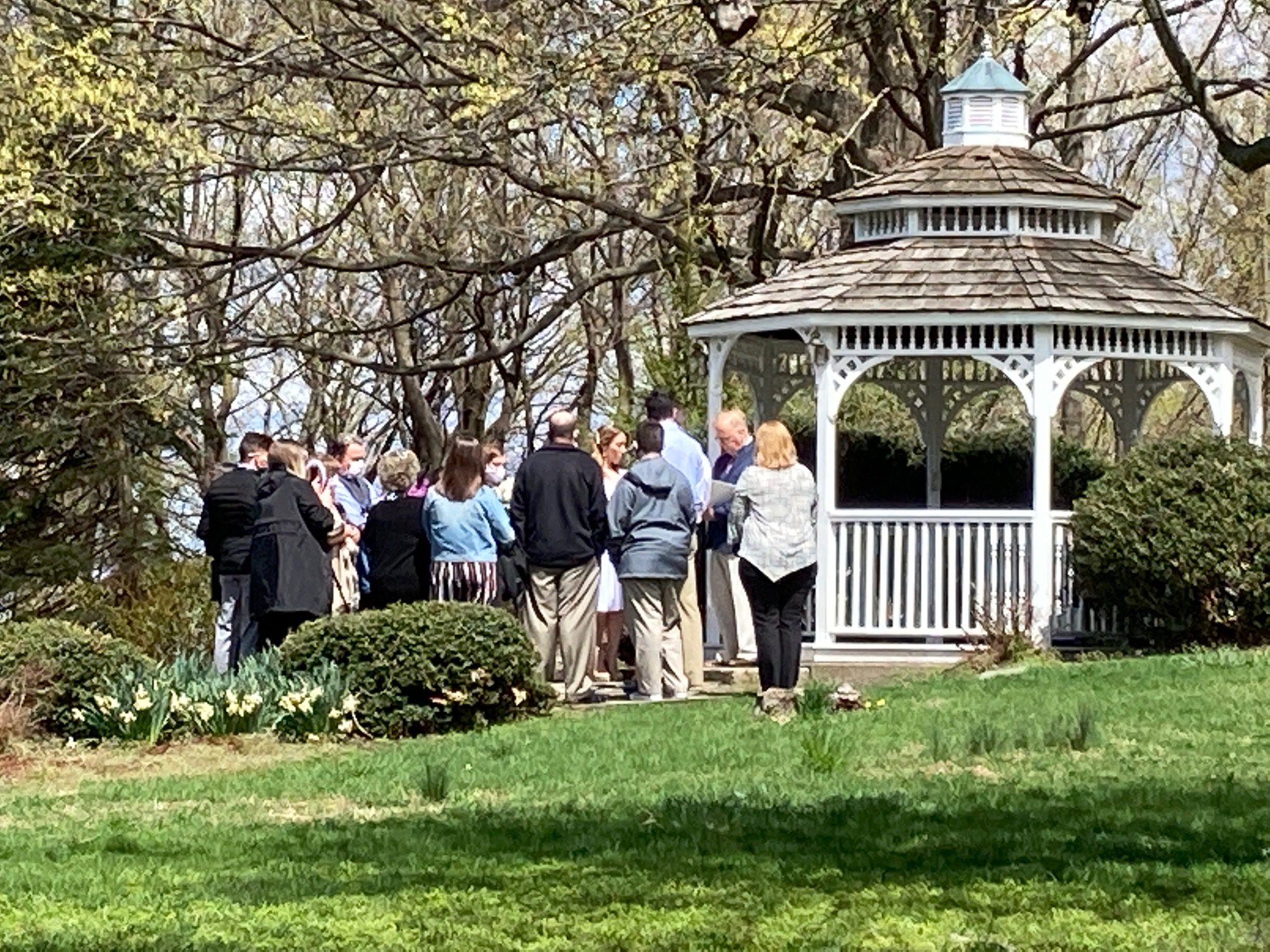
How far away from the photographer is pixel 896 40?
23953 mm

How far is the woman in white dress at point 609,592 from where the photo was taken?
57.1ft

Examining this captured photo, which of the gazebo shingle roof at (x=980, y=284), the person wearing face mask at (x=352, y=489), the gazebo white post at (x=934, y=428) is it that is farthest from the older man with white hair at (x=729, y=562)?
the gazebo white post at (x=934, y=428)

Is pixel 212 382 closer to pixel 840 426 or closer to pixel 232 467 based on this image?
pixel 840 426

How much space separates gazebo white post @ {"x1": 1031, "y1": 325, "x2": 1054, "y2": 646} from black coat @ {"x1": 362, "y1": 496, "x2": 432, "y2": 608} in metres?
4.86

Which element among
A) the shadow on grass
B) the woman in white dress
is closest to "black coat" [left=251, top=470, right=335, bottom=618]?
the woman in white dress

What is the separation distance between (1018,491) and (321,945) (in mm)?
15757

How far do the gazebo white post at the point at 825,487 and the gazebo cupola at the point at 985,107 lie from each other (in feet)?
9.11

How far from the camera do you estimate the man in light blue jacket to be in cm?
1595

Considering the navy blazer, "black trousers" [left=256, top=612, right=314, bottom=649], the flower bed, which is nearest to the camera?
the flower bed

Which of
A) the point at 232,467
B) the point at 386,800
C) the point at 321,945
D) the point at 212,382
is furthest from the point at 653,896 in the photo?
the point at 212,382

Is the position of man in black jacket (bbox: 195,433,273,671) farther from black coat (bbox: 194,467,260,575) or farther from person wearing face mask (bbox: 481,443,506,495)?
person wearing face mask (bbox: 481,443,506,495)

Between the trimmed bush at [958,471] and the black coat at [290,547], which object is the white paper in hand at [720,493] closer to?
the black coat at [290,547]

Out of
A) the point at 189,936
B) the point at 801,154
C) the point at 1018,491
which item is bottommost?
the point at 189,936

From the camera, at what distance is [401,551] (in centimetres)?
1656
